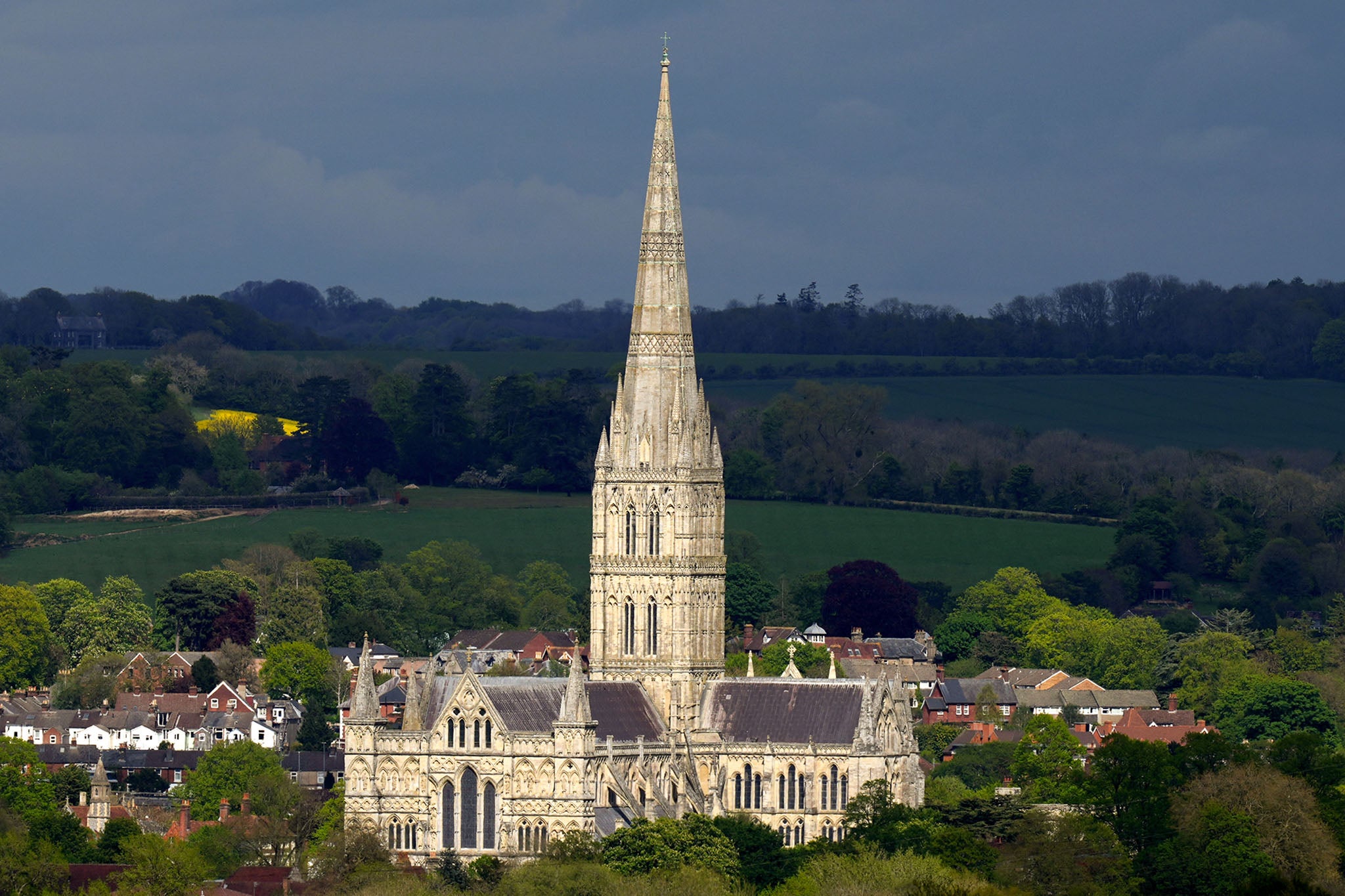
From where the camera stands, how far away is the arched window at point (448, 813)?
90.9m

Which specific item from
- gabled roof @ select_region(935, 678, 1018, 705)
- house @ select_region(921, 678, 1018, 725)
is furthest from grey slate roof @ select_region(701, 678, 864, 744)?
gabled roof @ select_region(935, 678, 1018, 705)

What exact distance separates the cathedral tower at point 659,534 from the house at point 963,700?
39162 mm

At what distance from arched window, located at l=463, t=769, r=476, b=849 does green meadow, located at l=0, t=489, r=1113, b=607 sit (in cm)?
6854

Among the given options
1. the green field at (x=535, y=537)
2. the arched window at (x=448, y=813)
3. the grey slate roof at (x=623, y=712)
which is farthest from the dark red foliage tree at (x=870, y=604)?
the arched window at (x=448, y=813)

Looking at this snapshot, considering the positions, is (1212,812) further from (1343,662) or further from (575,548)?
(575,548)

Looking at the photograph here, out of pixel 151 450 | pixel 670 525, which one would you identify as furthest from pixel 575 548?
pixel 670 525

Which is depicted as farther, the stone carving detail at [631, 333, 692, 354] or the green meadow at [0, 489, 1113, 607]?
the green meadow at [0, 489, 1113, 607]

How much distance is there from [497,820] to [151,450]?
102794 mm

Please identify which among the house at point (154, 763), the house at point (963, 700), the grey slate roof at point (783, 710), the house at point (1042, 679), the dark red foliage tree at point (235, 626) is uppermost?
the grey slate roof at point (783, 710)

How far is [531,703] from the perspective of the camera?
91.7 metres

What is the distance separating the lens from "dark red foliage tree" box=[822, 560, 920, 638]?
6235 inches

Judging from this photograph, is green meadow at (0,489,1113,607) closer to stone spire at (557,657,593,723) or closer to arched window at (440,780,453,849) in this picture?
arched window at (440,780,453,849)

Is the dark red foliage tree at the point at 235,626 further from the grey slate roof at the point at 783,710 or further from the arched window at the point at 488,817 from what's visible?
the arched window at the point at 488,817

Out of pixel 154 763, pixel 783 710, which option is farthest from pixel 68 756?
pixel 783 710
